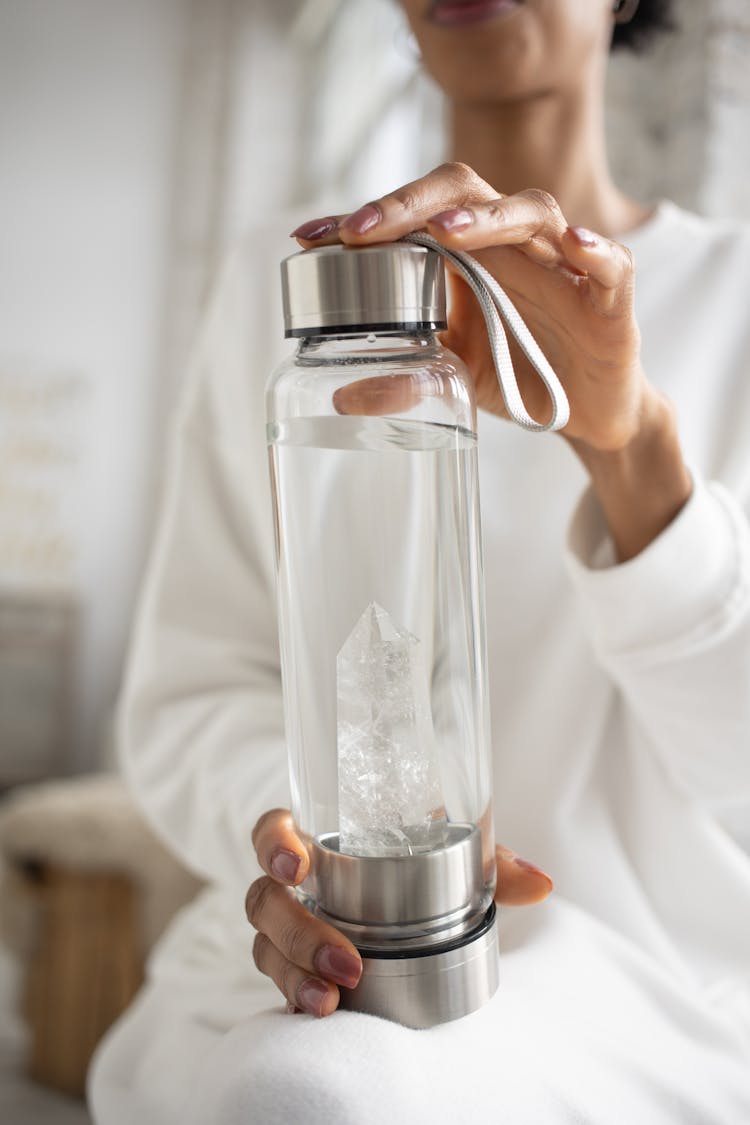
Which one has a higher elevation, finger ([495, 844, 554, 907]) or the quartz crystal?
the quartz crystal

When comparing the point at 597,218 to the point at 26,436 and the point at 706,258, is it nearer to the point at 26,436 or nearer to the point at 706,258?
the point at 706,258

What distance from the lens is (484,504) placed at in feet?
3.21

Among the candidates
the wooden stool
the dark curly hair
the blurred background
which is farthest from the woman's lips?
the blurred background

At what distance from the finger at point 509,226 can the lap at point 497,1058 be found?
0.39m

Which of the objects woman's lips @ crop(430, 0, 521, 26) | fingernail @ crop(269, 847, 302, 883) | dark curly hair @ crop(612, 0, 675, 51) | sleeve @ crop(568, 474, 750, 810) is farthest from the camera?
dark curly hair @ crop(612, 0, 675, 51)

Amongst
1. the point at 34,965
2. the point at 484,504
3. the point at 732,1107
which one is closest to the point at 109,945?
the point at 34,965

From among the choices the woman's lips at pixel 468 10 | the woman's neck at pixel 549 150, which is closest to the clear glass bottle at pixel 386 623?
the woman's lips at pixel 468 10

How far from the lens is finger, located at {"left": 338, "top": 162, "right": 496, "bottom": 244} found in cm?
47

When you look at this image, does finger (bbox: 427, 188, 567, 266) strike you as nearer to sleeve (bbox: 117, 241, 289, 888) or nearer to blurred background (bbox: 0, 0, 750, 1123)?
sleeve (bbox: 117, 241, 289, 888)

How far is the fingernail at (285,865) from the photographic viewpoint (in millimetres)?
559

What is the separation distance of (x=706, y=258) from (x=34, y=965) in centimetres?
179

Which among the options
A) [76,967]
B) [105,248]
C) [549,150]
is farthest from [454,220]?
[105,248]

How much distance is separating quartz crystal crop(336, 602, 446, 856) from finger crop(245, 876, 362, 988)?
0.04 m

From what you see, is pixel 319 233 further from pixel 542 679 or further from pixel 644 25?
pixel 644 25
